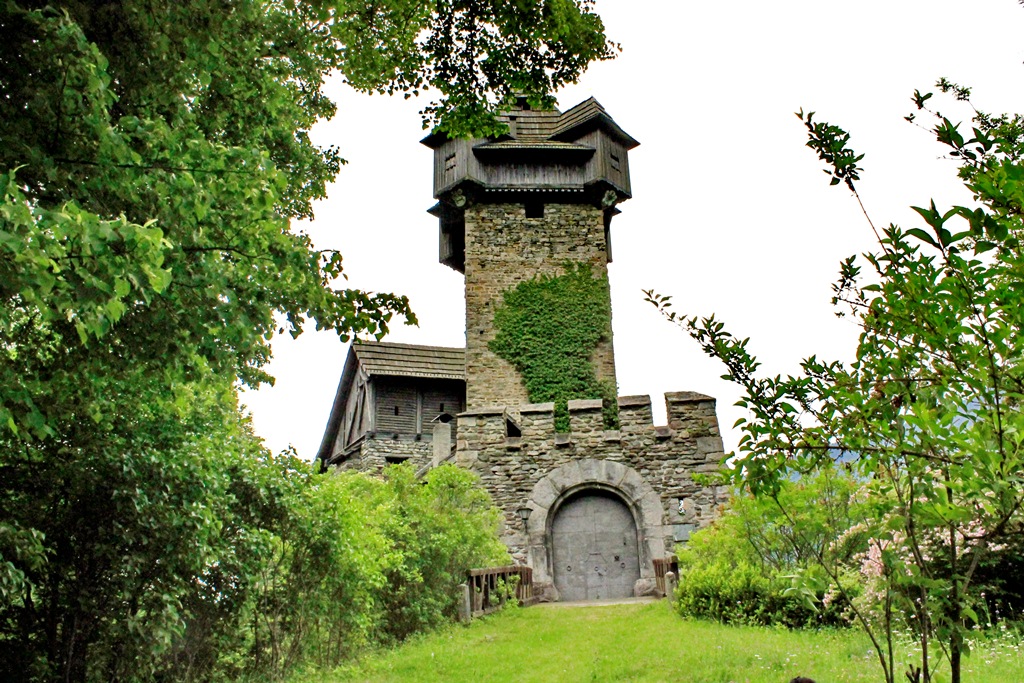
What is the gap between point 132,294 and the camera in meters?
4.20

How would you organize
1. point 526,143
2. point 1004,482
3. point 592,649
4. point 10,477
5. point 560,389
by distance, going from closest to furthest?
point 1004,482, point 10,477, point 592,649, point 560,389, point 526,143

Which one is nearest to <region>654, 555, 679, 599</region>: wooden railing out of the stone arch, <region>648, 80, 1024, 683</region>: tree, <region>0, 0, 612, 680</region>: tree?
the stone arch

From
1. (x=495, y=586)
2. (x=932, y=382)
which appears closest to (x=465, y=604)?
(x=495, y=586)

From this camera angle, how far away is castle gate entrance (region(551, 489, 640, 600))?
1349 centimetres

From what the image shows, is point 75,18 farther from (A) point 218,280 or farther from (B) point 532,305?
(B) point 532,305

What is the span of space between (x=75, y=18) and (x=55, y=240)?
2.48 meters

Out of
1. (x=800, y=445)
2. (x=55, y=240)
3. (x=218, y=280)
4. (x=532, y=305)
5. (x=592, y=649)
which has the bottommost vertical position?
(x=592, y=649)

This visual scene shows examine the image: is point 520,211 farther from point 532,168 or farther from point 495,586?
point 495,586

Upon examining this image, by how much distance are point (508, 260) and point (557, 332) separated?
2207mm

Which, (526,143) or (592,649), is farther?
(526,143)

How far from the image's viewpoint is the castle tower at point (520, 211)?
17.9 meters

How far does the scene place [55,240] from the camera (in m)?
3.02

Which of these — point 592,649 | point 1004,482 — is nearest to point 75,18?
point 1004,482

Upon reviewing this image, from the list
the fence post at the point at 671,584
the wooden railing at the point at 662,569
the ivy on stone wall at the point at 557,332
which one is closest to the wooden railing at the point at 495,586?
the wooden railing at the point at 662,569
